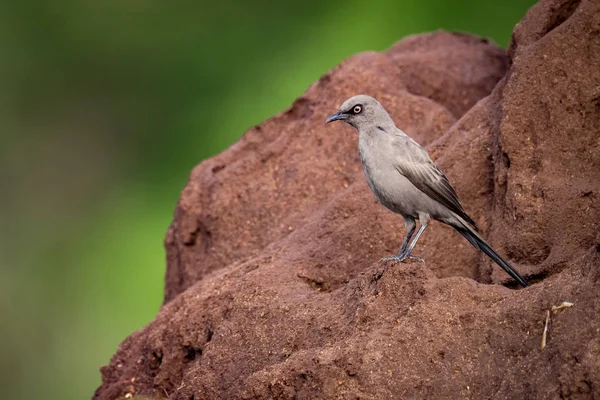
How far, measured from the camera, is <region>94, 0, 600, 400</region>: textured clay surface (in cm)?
567

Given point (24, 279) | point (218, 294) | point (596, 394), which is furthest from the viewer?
point (24, 279)

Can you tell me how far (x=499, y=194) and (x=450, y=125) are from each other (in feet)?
6.00

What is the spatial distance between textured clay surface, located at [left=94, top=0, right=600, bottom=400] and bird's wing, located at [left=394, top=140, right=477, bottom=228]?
0.39 metres

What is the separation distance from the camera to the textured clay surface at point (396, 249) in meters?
5.67

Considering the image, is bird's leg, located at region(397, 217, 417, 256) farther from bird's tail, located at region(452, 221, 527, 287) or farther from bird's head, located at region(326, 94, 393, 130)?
bird's head, located at region(326, 94, 393, 130)

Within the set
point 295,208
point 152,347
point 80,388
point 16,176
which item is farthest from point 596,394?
point 16,176

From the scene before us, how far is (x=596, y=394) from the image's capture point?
4977 mm

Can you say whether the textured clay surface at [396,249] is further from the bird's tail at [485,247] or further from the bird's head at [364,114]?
the bird's head at [364,114]

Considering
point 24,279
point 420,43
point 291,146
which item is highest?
point 24,279

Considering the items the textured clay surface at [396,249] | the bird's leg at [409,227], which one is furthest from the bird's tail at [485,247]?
the bird's leg at [409,227]

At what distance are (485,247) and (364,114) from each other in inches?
49.6

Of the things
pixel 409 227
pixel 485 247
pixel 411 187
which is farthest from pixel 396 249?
pixel 485 247

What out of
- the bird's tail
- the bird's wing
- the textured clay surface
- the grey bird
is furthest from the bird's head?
the bird's tail

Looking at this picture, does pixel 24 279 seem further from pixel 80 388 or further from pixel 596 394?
pixel 596 394
